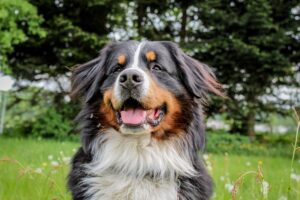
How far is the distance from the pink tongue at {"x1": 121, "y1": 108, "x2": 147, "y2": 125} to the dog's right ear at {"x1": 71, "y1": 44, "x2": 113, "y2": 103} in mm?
364

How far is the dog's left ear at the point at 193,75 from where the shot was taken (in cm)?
372

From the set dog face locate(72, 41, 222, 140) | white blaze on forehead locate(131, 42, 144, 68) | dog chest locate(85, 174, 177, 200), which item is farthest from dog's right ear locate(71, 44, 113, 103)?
dog chest locate(85, 174, 177, 200)

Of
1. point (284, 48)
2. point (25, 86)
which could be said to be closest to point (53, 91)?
point (25, 86)

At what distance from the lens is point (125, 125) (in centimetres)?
342

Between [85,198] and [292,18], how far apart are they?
1145 centimetres

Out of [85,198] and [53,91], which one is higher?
[85,198]

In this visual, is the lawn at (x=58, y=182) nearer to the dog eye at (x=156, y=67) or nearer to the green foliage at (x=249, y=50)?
the dog eye at (x=156, y=67)

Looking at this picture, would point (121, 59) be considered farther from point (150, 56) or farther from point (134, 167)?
point (134, 167)

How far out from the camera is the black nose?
3305 mm

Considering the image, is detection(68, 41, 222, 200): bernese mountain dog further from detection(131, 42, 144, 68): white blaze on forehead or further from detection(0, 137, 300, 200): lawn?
detection(0, 137, 300, 200): lawn

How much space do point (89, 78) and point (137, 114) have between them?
611 millimetres

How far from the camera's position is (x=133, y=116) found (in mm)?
3484

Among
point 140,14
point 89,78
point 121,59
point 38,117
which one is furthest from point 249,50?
point 121,59

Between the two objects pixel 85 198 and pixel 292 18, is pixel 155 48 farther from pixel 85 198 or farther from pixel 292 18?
pixel 292 18
